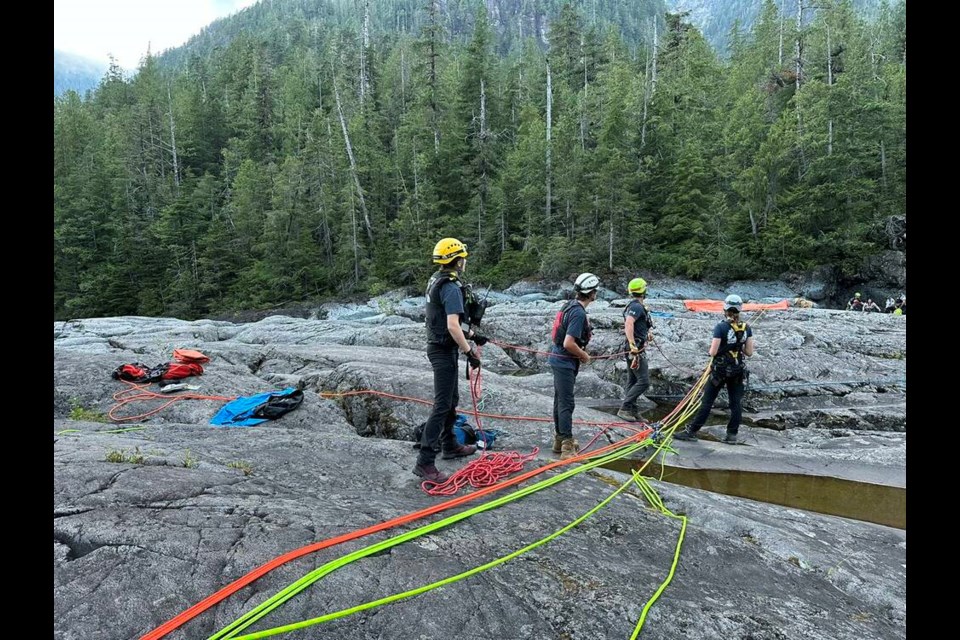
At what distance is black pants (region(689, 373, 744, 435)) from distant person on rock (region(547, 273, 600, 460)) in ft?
8.22

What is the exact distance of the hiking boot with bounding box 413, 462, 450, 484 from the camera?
14.9 ft

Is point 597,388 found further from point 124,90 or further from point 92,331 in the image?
point 124,90

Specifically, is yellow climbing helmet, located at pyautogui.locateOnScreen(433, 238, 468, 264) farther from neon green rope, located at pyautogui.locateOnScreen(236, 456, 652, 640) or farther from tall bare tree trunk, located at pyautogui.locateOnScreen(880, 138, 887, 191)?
tall bare tree trunk, located at pyautogui.locateOnScreen(880, 138, 887, 191)

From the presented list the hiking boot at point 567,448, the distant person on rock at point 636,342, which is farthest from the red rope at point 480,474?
the distant person on rock at point 636,342

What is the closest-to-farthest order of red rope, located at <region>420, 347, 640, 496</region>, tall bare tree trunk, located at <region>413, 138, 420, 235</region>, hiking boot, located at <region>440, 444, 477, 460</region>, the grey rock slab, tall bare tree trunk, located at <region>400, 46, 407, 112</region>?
1. the grey rock slab
2. red rope, located at <region>420, 347, 640, 496</region>
3. hiking boot, located at <region>440, 444, 477, 460</region>
4. tall bare tree trunk, located at <region>413, 138, 420, 235</region>
5. tall bare tree trunk, located at <region>400, 46, 407, 112</region>

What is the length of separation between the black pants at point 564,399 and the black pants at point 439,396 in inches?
65.1

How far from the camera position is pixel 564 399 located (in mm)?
6020

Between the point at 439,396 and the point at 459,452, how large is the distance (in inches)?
39.5

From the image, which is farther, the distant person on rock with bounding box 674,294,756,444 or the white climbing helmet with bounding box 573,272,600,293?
the distant person on rock with bounding box 674,294,756,444

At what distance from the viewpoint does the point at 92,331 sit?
1784 cm

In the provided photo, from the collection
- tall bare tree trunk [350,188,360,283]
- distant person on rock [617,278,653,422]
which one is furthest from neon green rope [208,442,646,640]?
tall bare tree trunk [350,188,360,283]

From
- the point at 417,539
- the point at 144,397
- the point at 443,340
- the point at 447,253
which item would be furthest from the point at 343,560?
the point at 144,397

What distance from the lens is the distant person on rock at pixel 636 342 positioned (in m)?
8.29
